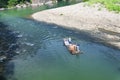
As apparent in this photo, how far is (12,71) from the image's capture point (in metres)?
34.0

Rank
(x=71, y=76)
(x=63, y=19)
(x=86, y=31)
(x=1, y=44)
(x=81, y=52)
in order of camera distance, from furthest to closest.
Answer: (x=63, y=19) < (x=86, y=31) < (x=1, y=44) < (x=81, y=52) < (x=71, y=76)

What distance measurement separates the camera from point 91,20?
6438 centimetres

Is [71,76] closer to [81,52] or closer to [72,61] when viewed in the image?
[72,61]

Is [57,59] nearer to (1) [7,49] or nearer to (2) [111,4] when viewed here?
(1) [7,49]

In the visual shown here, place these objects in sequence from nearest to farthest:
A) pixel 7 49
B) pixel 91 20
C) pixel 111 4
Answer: pixel 7 49, pixel 91 20, pixel 111 4

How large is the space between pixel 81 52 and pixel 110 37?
11805 millimetres

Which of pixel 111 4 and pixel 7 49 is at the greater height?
pixel 111 4

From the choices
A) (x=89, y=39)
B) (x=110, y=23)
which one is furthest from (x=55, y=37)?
(x=110, y=23)

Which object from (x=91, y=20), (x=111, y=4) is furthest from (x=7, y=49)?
(x=111, y=4)

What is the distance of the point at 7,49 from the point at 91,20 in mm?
27754

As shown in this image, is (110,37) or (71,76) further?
(110,37)

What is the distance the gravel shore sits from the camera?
2076 inches

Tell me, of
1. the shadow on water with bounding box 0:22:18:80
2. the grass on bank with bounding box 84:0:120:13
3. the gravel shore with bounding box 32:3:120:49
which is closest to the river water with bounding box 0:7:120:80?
the shadow on water with bounding box 0:22:18:80

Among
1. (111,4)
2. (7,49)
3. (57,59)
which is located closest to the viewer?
(57,59)
